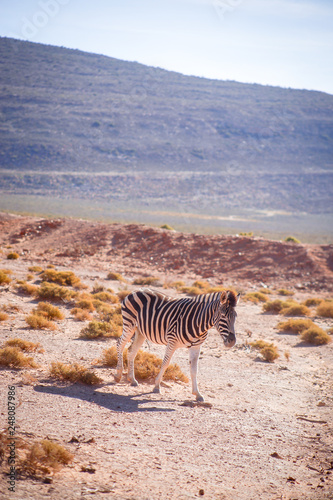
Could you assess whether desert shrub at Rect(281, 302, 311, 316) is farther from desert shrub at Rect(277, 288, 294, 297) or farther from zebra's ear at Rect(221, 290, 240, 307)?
zebra's ear at Rect(221, 290, 240, 307)

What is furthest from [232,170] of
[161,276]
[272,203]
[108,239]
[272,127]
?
[161,276]

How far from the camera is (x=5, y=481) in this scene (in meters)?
4.91

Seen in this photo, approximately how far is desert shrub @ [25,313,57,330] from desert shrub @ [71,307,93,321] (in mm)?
1487

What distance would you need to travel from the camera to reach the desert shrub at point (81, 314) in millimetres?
14016

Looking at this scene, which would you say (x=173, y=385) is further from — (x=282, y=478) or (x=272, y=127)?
(x=272, y=127)

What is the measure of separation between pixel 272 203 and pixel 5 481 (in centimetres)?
7880

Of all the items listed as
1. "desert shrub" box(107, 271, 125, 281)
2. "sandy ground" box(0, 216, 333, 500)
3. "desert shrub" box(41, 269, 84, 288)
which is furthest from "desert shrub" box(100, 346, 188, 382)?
"desert shrub" box(107, 271, 125, 281)

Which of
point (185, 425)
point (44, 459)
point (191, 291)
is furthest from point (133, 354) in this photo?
point (191, 291)

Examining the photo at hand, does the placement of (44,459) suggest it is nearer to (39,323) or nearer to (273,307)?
(39,323)

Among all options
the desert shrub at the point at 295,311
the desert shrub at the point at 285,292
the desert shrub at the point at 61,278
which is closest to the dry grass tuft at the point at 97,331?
the desert shrub at the point at 61,278

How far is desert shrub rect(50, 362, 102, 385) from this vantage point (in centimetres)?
851

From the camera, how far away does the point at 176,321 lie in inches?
326

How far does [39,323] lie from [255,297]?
464 inches

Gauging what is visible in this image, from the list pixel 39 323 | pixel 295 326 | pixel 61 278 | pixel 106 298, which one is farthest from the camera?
pixel 61 278
